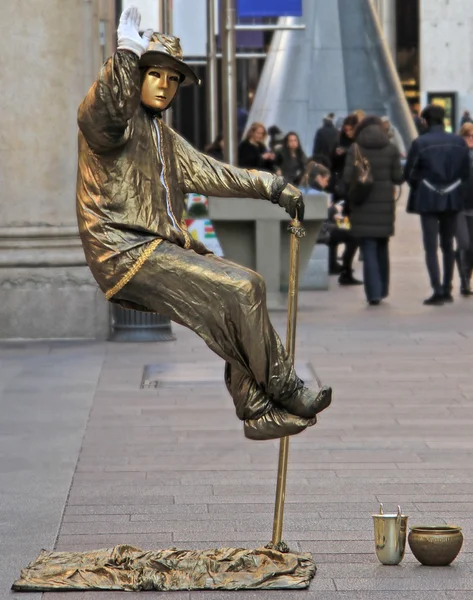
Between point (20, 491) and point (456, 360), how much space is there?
5.40 metres

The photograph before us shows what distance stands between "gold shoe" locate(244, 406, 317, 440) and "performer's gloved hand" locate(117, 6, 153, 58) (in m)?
1.36

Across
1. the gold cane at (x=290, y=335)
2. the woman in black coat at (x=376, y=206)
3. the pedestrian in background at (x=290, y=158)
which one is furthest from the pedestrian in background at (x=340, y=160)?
the gold cane at (x=290, y=335)

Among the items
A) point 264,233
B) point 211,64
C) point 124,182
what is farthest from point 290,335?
point 211,64

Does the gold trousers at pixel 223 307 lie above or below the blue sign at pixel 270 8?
below

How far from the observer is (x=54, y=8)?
1292 cm

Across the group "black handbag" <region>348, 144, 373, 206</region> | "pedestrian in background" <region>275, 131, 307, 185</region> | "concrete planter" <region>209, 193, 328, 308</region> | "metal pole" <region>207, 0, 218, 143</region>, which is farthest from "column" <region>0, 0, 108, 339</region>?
"metal pole" <region>207, 0, 218, 143</region>

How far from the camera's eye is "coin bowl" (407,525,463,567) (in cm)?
554

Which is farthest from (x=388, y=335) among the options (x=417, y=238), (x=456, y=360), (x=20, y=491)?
(x=417, y=238)

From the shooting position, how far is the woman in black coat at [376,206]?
618 inches

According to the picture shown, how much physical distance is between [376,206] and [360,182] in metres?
0.38

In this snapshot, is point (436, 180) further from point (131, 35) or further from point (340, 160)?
point (131, 35)

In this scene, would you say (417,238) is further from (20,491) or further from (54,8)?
(20,491)

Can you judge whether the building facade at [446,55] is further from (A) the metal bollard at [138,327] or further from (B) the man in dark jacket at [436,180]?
(A) the metal bollard at [138,327]

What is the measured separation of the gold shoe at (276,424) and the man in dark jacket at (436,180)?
10368 mm
